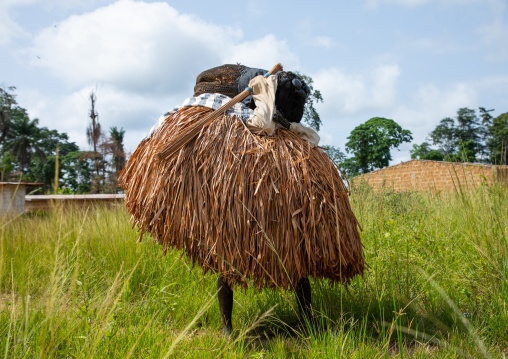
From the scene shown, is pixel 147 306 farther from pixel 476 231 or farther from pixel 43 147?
pixel 43 147

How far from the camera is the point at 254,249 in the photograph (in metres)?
1.95

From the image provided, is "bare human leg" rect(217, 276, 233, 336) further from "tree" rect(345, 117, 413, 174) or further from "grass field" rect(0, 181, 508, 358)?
"tree" rect(345, 117, 413, 174)

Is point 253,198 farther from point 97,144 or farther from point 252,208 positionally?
point 97,144

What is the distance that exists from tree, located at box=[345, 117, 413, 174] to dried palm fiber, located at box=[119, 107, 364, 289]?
4641cm

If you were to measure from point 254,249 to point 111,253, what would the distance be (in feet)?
8.05

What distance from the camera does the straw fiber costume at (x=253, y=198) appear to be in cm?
194

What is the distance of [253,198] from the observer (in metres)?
1.96

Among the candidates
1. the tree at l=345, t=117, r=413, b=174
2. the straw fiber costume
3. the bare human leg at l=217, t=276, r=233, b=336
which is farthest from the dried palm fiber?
the tree at l=345, t=117, r=413, b=174

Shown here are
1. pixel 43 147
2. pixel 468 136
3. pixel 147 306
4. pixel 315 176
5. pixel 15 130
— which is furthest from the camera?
pixel 468 136

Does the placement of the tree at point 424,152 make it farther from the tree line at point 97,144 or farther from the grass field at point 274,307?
the grass field at point 274,307

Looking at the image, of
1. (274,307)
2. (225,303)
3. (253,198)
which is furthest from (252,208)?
(225,303)

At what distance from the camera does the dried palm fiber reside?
1.94 m

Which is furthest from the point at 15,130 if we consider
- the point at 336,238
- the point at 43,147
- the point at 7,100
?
the point at 336,238

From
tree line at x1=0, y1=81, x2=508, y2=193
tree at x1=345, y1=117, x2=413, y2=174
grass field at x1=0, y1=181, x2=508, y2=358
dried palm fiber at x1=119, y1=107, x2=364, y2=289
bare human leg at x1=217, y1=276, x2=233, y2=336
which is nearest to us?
grass field at x1=0, y1=181, x2=508, y2=358
